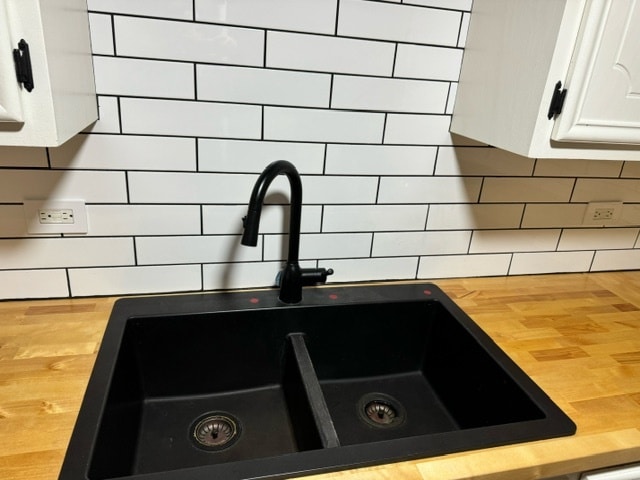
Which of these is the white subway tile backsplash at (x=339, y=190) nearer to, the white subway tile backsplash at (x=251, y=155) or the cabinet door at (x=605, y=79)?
the white subway tile backsplash at (x=251, y=155)

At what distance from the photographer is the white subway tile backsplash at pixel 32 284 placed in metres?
1.00

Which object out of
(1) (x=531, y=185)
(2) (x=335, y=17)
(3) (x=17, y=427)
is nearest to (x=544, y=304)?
(1) (x=531, y=185)

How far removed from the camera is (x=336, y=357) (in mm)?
1105

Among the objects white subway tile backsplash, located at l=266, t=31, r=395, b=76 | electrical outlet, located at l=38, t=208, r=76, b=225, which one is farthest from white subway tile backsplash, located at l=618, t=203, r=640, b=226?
electrical outlet, located at l=38, t=208, r=76, b=225

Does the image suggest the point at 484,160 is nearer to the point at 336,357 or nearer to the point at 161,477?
the point at 336,357

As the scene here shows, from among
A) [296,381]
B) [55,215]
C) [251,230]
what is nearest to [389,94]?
[251,230]

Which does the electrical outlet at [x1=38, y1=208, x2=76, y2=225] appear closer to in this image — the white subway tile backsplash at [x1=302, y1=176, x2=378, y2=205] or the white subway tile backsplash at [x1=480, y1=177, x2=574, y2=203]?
the white subway tile backsplash at [x1=302, y1=176, x2=378, y2=205]

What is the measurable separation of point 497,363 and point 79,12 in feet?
3.36

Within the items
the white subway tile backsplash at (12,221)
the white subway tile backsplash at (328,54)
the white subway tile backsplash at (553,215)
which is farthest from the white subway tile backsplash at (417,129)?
the white subway tile backsplash at (12,221)

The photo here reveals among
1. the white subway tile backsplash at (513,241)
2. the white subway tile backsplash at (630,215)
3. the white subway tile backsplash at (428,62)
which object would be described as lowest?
the white subway tile backsplash at (513,241)

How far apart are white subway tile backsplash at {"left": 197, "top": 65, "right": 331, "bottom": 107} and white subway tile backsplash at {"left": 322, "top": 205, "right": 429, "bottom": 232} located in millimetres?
258

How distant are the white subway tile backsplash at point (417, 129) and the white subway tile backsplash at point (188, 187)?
34 centimetres

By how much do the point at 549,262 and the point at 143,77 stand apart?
1181 millimetres

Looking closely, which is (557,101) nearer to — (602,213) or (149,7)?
(602,213)
